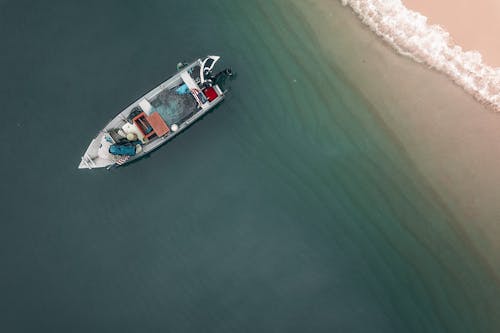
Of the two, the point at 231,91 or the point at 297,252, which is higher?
the point at 231,91

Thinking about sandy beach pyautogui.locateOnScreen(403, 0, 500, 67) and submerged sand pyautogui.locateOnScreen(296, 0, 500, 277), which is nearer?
sandy beach pyautogui.locateOnScreen(403, 0, 500, 67)

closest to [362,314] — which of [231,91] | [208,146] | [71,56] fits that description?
[208,146]

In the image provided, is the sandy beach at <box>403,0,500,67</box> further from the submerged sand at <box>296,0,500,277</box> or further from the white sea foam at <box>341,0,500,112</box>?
the submerged sand at <box>296,0,500,277</box>

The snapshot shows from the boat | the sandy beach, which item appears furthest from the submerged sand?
the boat

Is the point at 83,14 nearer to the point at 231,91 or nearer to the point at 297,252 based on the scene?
the point at 231,91

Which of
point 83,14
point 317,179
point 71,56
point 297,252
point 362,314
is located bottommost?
point 362,314
